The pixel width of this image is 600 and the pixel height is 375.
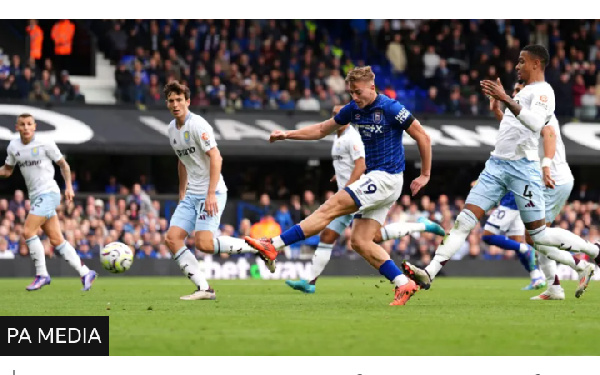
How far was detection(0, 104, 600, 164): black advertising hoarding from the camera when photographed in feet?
81.8

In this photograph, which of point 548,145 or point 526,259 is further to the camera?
point 526,259

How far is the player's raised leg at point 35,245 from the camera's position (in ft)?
49.9

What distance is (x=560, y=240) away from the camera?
12062 mm

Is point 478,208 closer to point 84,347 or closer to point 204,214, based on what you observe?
point 204,214

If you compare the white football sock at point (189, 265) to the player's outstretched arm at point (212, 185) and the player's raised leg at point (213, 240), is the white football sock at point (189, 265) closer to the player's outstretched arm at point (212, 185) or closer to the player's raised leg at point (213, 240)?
the player's raised leg at point (213, 240)

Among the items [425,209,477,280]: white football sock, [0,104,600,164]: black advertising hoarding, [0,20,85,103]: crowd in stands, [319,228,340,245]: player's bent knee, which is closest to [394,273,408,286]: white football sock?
[425,209,477,280]: white football sock

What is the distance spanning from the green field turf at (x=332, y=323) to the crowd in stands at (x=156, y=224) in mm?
9137

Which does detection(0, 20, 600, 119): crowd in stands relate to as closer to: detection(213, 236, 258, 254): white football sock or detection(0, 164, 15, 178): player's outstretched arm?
detection(0, 164, 15, 178): player's outstretched arm

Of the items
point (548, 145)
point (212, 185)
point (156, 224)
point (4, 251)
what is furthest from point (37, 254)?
point (156, 224)

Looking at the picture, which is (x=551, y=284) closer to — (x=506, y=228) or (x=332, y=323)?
(x=506, y=228)

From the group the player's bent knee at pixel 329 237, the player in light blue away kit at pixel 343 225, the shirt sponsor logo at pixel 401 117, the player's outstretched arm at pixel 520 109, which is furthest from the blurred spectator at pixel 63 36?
the player's outstretched arm at pixel 520 109

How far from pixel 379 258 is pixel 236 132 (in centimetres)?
1503

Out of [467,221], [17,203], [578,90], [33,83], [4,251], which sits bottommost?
[4,251]

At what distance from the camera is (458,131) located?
27.2 meters
